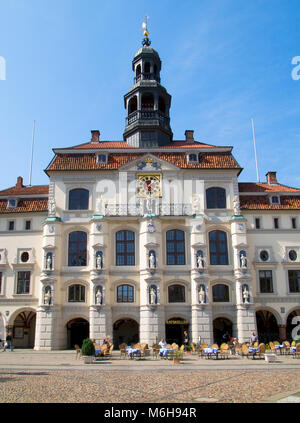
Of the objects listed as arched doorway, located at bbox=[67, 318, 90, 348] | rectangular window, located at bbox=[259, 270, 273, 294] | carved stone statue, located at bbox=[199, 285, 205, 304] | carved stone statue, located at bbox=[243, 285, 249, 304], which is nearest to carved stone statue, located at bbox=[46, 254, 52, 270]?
arched doorway, located at bbox=[67, 318, 90, 348]

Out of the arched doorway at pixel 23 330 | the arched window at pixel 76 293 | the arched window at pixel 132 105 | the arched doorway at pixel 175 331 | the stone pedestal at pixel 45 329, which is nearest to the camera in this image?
the stone pedestal at pixel 45 329

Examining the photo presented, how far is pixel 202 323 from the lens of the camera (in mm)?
34875

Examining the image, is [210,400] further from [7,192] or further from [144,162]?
[7,192]

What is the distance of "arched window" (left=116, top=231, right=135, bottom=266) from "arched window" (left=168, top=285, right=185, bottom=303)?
4.26 metres

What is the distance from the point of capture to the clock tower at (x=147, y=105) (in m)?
42.9

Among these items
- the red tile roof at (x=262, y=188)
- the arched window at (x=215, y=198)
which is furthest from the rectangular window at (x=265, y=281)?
the red tile roof at (x=262, y=188)

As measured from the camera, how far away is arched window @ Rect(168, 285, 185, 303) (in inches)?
1444

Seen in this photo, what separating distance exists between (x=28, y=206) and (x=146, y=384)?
2801cm

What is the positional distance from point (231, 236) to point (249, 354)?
A: 13004 millimetres

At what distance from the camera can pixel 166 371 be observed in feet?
66.4

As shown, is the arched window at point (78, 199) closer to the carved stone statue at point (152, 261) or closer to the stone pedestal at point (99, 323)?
the carved stone statue at point (152, 261)

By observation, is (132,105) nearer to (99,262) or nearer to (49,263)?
(99,262)

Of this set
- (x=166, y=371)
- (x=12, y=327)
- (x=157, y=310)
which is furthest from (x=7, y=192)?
(x=166, y=371)

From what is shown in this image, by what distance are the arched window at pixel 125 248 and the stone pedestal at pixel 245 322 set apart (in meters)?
10.6
